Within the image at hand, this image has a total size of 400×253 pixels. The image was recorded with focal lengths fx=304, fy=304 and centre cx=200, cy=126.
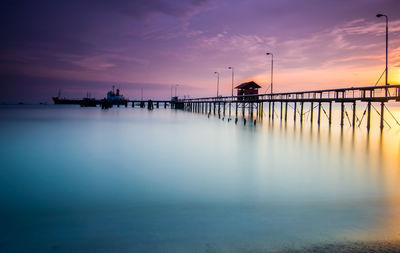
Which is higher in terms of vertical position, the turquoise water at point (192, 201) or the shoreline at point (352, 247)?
the shoreline at point (352, 247)

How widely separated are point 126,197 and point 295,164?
6.82m

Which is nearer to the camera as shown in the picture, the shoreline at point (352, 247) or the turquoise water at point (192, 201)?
the shoreline at point (352, 247)

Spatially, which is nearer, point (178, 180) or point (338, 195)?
point (338, 195)

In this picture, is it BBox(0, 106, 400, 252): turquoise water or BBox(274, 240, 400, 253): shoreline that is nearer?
BBox(274, 240, 400, 253): shoreline

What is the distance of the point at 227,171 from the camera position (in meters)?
10.0

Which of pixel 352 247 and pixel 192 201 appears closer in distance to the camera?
pixel 352 247

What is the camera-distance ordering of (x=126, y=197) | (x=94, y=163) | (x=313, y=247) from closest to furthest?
(x=313, y=247)
(x=126, y=197)
(x=94, y=163)

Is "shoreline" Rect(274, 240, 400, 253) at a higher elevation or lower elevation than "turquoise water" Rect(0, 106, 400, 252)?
higher

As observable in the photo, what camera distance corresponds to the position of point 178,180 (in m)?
8.78

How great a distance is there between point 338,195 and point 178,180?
13.8 feet

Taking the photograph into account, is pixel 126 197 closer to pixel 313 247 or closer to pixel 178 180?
pixel 178 180

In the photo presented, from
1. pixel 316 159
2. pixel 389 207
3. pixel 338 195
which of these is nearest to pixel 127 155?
pixel 316 159

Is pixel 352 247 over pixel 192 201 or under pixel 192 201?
over

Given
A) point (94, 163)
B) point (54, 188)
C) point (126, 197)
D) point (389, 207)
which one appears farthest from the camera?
point (94, 163)
